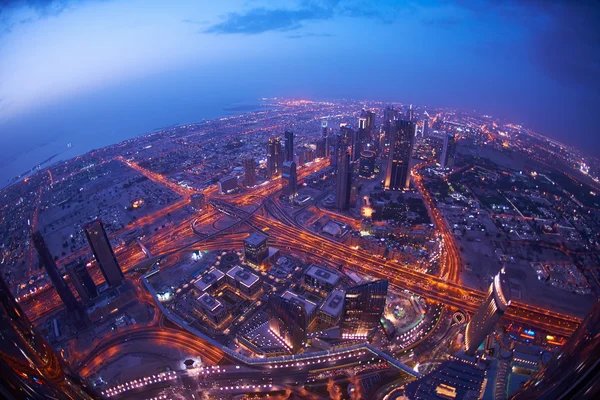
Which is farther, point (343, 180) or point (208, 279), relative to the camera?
point (343, 180)

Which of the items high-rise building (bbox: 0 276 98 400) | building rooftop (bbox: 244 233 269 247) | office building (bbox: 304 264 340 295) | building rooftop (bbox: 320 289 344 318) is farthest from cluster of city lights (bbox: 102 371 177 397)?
high-rise building (bbox: 0 276 98 400)

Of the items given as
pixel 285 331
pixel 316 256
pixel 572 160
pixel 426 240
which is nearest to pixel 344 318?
pixel 285 331

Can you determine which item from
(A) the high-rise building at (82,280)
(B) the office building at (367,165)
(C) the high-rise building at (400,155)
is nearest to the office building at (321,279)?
(A) the high-rise building at (82,280)

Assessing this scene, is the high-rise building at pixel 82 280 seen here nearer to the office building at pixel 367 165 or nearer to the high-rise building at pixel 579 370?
the high-rise building at pixel 579 370

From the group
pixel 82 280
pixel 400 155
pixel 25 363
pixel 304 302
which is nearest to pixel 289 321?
pixel 304 302

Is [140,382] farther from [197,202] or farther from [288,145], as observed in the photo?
[288,145]

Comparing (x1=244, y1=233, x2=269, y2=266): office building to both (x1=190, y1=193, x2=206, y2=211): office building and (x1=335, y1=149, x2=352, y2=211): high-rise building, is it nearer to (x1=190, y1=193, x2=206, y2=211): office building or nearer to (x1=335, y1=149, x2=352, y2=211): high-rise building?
(x1=335, y1=149, x2=352, y2=211): high-rise building
